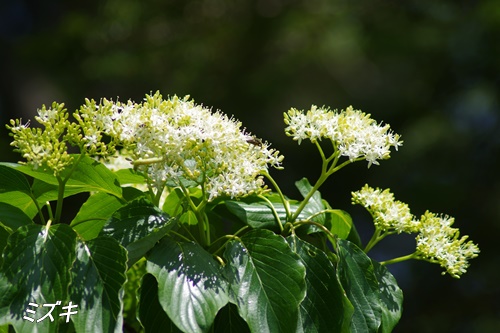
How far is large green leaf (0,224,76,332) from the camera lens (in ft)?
3.06

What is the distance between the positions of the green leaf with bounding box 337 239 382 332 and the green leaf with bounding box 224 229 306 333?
10cm

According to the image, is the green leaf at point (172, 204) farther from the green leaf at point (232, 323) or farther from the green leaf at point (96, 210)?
the green leaf at point (232, 323)

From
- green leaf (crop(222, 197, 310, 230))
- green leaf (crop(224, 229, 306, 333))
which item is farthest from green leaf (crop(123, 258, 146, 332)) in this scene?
green leaf (crop(224, 229, 306, 333))

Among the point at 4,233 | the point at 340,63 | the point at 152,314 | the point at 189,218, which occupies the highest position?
the point at 340,63

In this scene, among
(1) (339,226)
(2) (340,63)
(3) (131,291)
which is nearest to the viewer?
(1) (339,226)

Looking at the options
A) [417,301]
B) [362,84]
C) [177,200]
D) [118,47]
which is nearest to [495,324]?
[417,301]

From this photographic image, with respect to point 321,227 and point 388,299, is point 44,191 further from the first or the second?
point 388,299

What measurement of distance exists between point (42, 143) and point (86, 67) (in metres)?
5.06

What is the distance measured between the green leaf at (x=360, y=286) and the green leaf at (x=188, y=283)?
7.9 inches

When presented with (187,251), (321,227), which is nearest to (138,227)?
(187,251)

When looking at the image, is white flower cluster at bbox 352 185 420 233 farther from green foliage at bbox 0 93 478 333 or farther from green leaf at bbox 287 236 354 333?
green leaf at bbox 287 236 354 333

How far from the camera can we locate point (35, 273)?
960 mm

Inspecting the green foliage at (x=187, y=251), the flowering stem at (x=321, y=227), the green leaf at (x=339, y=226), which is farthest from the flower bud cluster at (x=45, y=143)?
the green leaf at (x=339, y=226)

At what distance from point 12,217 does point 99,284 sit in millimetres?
216
